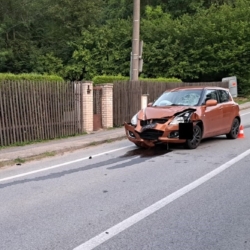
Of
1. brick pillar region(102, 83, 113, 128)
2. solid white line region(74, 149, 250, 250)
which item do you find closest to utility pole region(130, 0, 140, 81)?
brick pillar region(102, 83, 113, 128)

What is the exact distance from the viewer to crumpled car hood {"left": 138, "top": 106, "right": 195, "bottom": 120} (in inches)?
359

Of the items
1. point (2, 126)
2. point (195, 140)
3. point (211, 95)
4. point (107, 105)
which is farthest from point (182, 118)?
point (107, 105)

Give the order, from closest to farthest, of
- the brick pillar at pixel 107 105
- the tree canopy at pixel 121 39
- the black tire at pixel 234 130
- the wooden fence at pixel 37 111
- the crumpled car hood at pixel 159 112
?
1. the crumpled car hood at pixel 159 112
2. the wooden fence at pixel 37 111
3. the black tire at pixel 234 130
4. the brick pillar at pixel 107 105
5. the tree canopy at pixel 121 39

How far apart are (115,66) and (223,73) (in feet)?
32.2

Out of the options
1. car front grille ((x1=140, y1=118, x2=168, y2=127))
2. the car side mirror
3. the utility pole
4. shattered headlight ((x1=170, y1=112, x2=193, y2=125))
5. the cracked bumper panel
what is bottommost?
the cracked bumper panel

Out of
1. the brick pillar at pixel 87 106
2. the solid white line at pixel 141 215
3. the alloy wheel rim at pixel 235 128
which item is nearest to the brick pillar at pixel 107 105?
the brick pillar at pixel 87 106

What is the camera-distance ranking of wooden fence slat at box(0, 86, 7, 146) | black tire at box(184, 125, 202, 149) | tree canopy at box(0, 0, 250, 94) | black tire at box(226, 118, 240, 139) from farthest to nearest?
tree canopy at box(0, 0, 250, 94), black tire at box(226, 118, 240, 139), wooden fence slat at box(0, 86, 7, 146), black tire at box(184, 125, 202, 149)

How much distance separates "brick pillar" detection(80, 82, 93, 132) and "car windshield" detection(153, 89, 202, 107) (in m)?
3.39

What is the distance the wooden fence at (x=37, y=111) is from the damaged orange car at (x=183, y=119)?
10.4 ft

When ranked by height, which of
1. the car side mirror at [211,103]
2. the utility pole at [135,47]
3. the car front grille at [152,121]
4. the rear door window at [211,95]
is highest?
the utility pole at [135,47]

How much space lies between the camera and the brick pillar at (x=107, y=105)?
1384 centimetres

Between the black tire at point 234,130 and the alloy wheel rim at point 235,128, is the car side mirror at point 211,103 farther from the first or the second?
the alloy wheel rim at point 235,128

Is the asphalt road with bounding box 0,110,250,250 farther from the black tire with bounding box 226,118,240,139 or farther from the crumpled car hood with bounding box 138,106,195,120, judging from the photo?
the black tire with bounding box 226,118,240,139

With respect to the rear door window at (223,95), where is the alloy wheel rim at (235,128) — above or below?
below
